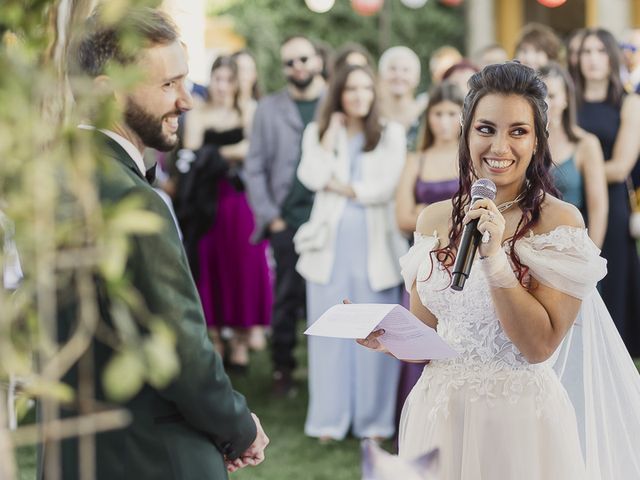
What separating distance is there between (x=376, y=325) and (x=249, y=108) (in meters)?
5.90

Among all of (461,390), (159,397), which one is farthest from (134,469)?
(461,390)

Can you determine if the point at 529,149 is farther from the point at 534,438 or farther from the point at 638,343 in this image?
the point at 638,343

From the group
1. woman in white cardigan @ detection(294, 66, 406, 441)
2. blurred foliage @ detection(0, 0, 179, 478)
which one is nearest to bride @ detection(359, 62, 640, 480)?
blurred foliage @ detection(0, 0, 179, 478)

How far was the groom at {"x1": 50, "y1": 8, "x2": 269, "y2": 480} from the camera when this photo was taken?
2.30 meters

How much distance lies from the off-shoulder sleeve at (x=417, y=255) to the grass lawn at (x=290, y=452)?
2.56 meters

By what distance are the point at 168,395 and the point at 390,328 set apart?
68 cm

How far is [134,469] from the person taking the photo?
2.38 metres

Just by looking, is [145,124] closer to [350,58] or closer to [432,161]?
[432,161]

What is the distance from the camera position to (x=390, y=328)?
9.14 feet

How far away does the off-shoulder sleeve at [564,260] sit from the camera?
277 cm

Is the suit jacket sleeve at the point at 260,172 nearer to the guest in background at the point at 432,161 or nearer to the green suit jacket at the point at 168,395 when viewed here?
the guest in background at the point at 432,161

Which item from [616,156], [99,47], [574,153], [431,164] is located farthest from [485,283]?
[616,156]

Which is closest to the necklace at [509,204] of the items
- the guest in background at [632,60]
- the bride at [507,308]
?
the bride at [507,308]

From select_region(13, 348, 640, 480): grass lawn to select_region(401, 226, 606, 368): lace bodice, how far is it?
2.63 m
